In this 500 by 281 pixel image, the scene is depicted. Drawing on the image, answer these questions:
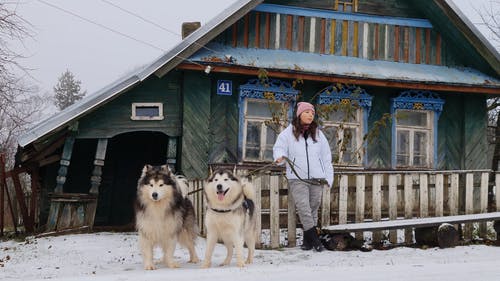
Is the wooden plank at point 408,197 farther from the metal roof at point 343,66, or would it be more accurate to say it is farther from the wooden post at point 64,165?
the wooden post at point 64,165

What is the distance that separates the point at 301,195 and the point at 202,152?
13.7ft

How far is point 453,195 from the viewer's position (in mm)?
9609

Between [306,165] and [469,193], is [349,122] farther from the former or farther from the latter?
[306,165]

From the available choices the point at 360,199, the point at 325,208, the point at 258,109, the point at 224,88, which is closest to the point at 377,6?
the point at 258,109

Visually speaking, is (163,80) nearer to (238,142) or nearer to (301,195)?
(238,142)

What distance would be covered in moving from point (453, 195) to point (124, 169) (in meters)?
8.30

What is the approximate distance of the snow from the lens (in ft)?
16.7

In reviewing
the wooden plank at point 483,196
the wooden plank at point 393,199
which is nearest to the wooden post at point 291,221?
the wooden plank at point 393,199

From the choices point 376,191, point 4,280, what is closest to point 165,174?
point 4,280

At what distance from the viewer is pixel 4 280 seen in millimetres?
6141

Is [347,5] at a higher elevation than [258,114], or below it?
higher

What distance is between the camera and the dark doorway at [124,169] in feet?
47.0

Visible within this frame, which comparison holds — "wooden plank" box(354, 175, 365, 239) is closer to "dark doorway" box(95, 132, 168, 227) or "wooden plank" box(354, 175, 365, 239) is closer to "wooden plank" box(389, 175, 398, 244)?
"wooden plank" box(389, 175, 398, 244)

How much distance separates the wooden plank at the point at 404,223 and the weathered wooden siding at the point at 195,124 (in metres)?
3.99
